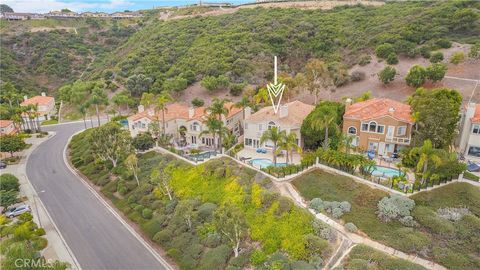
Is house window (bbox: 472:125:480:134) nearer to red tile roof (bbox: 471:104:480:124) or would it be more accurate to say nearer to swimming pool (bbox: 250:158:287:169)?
red tile roof (bbox: 471:104:480:124)

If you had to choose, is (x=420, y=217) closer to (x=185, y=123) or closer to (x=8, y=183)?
(x=185, y=123)

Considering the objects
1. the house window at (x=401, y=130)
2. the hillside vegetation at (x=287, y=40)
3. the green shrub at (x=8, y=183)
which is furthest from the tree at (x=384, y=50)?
the green shrub at (x=8, y=183)

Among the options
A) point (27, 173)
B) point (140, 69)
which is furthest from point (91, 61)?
point (27, 173)

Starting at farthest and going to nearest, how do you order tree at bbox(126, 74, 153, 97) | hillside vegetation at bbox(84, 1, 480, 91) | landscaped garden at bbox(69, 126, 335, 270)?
tree at bbox(126, 74, 153, 97) → hillside vegetation at bbox(84, 1, 480, 91) → landscaped garden at bbox(69, 126, 335, 270)

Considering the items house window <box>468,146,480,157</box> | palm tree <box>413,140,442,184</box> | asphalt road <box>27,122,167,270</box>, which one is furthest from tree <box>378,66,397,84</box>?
asphalt road <box>27,122,167,270</box>

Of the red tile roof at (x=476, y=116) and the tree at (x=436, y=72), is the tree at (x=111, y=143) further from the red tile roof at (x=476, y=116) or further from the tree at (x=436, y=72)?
the tree at (x=436, y=72)

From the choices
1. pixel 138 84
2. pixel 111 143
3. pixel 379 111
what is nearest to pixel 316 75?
pixel 379 111

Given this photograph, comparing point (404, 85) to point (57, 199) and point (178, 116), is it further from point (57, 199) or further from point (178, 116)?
point (57, 199)
